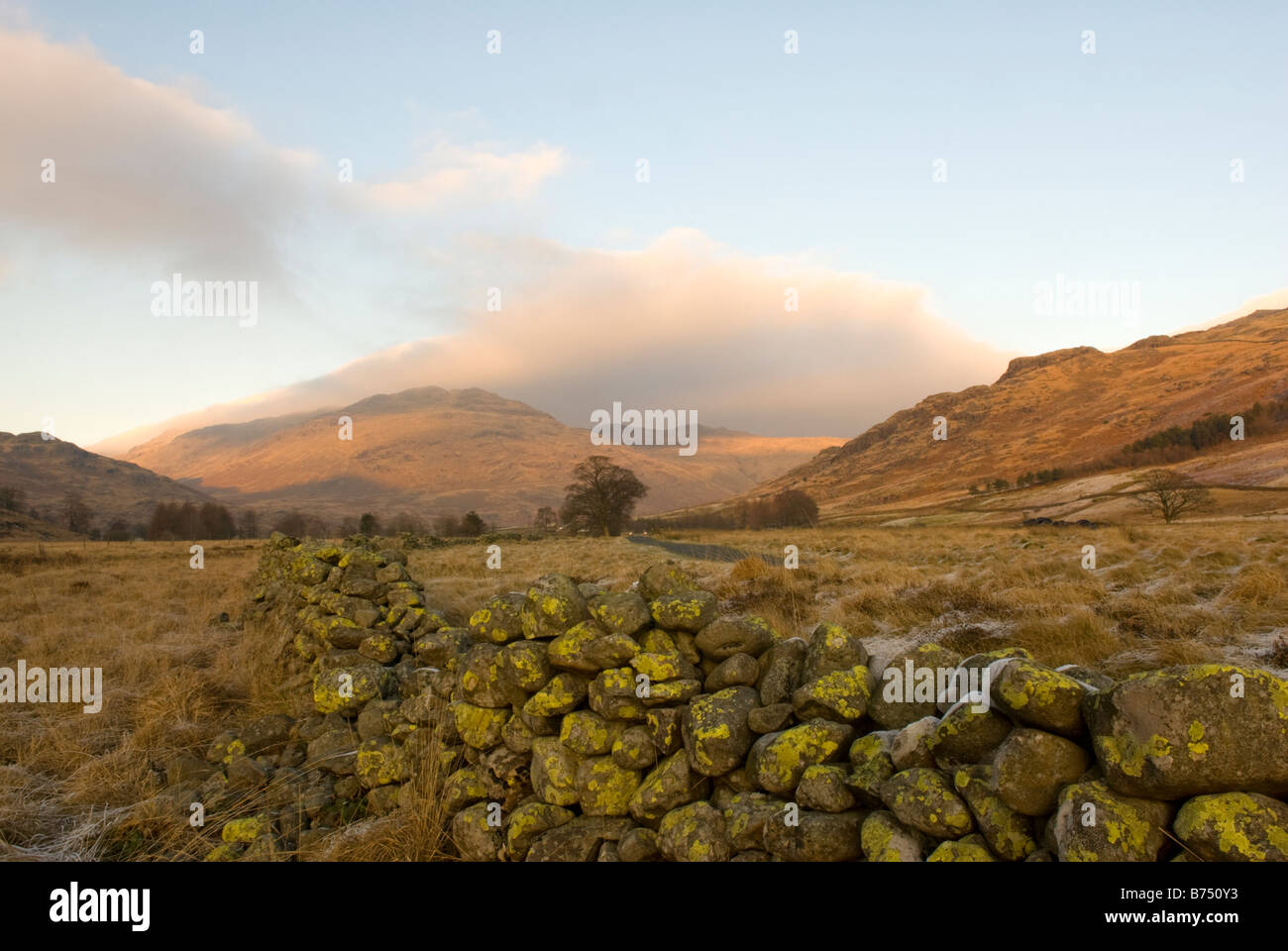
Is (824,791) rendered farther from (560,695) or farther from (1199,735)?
(560,695)

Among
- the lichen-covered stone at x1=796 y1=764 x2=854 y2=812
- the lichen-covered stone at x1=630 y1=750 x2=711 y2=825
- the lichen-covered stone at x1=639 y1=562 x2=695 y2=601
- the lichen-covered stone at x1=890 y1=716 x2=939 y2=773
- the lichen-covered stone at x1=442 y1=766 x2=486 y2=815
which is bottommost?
the lichen-covered stone at x1=442 y1=766 x2=486 y2=815

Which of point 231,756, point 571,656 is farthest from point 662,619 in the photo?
point 231,756

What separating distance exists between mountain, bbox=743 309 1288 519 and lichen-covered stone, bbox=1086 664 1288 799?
76139mm

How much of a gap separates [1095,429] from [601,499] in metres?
141

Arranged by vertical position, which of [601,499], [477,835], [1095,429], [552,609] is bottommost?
[477,835]

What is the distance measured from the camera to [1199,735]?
2.46 m

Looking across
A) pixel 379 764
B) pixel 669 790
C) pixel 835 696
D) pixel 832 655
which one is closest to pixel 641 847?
pixel 669 790

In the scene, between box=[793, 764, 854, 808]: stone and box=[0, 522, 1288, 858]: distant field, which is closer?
box=[793, 764, 854, 808]: stone

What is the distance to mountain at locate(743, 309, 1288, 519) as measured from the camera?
81.1m

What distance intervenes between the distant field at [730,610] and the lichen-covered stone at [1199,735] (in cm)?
455

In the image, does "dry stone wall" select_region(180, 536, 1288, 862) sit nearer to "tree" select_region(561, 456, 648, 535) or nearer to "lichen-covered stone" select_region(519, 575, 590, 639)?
"lichen-covered stone" select_region(519, 575, 590, 639)

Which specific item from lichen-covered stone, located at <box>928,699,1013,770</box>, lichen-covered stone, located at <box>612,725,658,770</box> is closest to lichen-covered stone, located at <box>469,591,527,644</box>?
lichen-covered stone, located at <box>612,725,658,770</box>

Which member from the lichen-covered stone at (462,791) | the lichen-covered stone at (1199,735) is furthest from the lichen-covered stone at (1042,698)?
the lichen-covered stone at (462,791)

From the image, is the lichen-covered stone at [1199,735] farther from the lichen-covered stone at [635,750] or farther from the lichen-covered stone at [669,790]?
the lichen-covered stone at [635,750]
